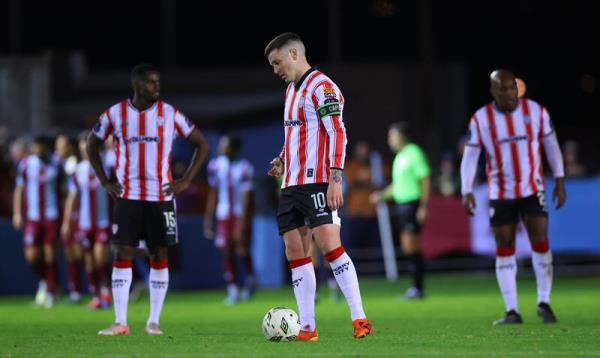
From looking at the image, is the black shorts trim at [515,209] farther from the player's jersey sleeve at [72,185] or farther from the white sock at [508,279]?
the player's jersey sleeve at [72,185]

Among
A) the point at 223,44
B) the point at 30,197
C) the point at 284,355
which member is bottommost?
the point at 284,355

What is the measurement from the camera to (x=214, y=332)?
10.4 meters

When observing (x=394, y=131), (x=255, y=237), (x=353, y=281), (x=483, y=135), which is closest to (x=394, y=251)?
(x=255, y=237)

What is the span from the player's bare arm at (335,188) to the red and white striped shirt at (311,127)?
0.18 meters

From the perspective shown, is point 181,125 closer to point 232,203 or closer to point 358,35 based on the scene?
point 232,203

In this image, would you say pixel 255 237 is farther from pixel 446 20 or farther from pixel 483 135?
pixel 446 20

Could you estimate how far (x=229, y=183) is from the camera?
1708 centimetres

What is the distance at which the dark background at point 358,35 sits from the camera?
33094 millimetres

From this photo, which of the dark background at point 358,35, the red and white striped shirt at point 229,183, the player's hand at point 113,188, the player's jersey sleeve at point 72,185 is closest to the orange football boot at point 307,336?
the player's hand at point 113,188

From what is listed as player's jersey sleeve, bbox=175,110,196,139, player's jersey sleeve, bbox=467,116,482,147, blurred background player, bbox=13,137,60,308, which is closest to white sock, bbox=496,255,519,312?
player's jersey sleeve, bbox=467,116,482,147

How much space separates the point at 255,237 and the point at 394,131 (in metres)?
5.33

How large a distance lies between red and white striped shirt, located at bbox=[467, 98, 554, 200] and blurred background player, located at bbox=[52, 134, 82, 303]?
6782mm

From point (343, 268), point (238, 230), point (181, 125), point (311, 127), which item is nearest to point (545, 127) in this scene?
point (311, 127)

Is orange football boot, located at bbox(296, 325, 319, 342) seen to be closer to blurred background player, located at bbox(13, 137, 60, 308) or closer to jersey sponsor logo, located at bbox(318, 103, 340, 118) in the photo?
jersey sponsor logo, located at bbox(318, 103, 340, 118)
